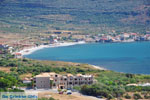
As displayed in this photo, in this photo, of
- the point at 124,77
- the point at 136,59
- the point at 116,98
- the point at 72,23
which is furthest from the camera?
the point at 72,23

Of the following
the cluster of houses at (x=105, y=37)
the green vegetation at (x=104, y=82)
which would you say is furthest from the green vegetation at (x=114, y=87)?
the cluster of houses at (x=105, y=37)

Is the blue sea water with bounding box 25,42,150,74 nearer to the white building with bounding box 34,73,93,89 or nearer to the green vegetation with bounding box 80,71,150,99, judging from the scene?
the green vegetation with bounding box 80,71,150,99

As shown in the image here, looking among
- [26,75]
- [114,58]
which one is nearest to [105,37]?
[114,58]

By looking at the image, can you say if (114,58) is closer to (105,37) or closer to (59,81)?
(59,81)

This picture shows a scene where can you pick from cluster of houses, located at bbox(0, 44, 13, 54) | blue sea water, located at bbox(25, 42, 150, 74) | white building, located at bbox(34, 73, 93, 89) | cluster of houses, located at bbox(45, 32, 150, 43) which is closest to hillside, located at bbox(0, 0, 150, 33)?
cluster of houses, located at bbox(45, 32, 150, 43)

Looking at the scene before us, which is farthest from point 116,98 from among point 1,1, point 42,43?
point 1,1

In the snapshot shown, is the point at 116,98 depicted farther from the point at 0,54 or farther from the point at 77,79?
the point at 0,54
